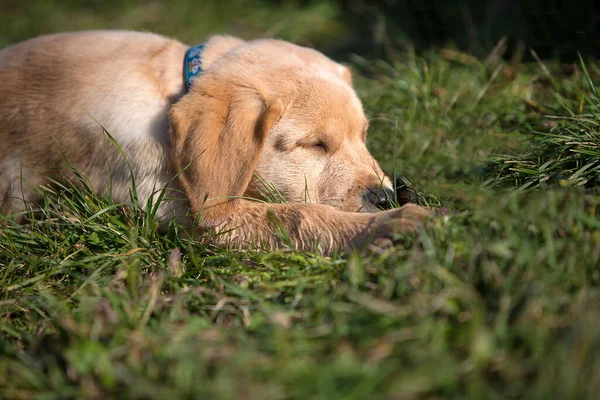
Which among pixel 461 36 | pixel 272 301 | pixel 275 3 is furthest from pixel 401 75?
pixel 275 3

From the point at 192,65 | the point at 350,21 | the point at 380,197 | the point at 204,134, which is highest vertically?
the point at 192,65

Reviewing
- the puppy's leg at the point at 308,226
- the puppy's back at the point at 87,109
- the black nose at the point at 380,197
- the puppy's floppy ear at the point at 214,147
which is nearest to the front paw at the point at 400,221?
the puppy's leg at the point at 308,226

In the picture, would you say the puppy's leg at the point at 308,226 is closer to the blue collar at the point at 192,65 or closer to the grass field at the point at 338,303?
the grass field at the point at 338,303

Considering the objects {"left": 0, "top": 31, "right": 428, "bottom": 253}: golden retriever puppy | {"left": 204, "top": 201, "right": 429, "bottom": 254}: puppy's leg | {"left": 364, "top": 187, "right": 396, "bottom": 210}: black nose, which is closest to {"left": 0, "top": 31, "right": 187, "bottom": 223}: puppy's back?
{"left": 0, "top": 31, "right": 428, "bottom": 253}: golden retriever puppy

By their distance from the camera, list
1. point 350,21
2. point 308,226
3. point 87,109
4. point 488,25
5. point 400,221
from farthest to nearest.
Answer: point 350,21
point 488,25
point 87,109
point 308,226
point 400,221

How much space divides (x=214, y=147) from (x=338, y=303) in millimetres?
1110

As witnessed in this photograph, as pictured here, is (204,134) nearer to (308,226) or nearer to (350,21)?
(308,226)

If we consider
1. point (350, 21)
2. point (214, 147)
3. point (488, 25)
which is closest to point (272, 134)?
point (214, 147)

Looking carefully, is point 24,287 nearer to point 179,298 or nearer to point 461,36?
point 179,298

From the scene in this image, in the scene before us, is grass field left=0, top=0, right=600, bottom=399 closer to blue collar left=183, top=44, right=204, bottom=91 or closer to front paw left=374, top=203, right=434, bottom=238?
front paw left=374, top=203, right=434, bottom=238

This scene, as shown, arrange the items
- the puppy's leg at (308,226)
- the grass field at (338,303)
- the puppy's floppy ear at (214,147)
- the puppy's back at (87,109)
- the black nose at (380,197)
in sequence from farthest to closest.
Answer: the puppy's back at (87,109) → the black nose at (380,197) → the puppy's floppy ear at (214,147) → the puppy's leg at (308,226) → the grass field at (338,303)

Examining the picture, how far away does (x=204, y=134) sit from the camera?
9.37ft

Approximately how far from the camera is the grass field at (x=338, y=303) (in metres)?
1.68

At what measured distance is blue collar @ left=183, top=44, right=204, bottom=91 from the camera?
3209 mm
